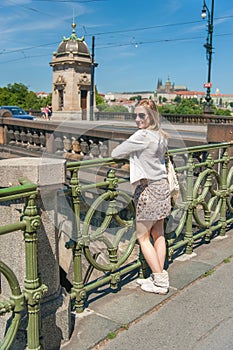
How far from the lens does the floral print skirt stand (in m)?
3.82

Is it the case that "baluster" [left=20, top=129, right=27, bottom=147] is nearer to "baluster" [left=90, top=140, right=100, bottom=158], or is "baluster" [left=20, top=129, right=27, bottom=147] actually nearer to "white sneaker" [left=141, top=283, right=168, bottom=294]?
"baluster" [left=90, top=140, right=100, bottom=158]

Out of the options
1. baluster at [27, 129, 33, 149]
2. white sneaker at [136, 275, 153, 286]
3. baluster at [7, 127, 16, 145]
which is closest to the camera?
white sneaker at [136, 275, 153, 286]

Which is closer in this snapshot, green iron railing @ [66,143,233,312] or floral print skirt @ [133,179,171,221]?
green iron railing @ [66,143,233,312]

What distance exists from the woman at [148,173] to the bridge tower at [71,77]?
36513 mm

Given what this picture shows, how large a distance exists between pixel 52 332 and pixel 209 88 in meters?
26.2

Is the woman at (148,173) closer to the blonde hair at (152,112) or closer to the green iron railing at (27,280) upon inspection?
the blonde hair at (152,112)

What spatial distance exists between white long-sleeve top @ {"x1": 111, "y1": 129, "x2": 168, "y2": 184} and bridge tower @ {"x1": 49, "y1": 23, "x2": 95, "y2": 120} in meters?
36.6

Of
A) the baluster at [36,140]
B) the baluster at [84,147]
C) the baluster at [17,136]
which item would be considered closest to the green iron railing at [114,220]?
the baluster at [84,147]

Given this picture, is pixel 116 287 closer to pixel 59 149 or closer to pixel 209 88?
pixel 59 149

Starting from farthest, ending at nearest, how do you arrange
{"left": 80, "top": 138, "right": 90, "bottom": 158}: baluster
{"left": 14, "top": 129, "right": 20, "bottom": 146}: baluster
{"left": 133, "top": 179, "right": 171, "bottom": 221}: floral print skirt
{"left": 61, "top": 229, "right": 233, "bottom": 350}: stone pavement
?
{"left": 14, "top": 129, "right": 20, "bottom": 146}: baluster
{"left": 80, "top": 138, "right": 90, "bottom": 158}: baluster
{"left": 133, "top": 179, "right": 171, "bottom": 221}: floral print skirt
{"left": 61, "top": 229, "right": 233, "bottom": 350}: stone pavement

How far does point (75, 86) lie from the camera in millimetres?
40594

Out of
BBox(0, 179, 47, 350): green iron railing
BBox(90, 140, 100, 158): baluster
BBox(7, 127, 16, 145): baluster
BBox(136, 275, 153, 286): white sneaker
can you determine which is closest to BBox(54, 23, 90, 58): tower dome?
BBox(7, 127, 16, 145): baluster

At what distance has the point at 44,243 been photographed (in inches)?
121

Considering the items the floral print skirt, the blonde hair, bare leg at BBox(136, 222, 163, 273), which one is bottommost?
bare leg at BBox(136, 222, 163, 273)
